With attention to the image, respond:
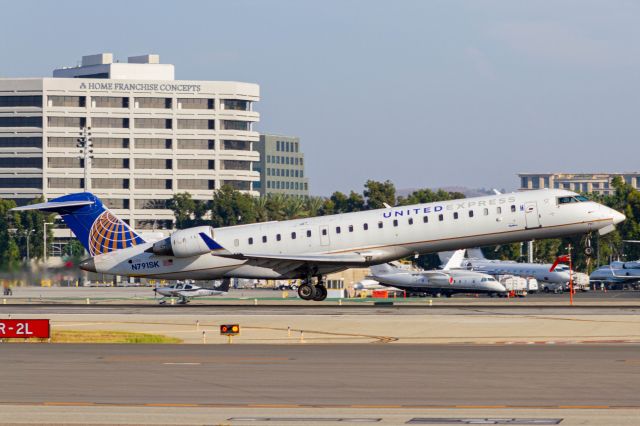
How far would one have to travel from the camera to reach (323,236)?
2186 inches

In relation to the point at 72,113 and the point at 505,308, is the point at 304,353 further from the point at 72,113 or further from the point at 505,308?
the point at 72,113

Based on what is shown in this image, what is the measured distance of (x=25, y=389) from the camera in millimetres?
24281

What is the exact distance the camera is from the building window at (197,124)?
173750mm

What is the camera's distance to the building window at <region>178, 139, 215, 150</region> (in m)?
174

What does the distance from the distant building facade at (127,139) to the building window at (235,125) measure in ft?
0.53

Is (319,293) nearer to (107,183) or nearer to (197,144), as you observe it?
(107,183)

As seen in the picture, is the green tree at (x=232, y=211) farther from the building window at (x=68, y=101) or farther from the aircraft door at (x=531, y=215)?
the aircraft door at (x=531, y=215)

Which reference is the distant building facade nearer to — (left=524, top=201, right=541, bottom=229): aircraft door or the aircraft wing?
the aircraft wing

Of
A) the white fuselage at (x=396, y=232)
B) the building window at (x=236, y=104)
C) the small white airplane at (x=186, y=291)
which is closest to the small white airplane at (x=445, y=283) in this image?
the small white airplane at (x=186, y=291)

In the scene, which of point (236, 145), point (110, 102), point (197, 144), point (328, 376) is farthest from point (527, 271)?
point (328, 376)

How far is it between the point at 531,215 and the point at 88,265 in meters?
23.5

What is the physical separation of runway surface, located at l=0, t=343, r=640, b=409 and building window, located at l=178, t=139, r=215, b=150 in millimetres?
141197

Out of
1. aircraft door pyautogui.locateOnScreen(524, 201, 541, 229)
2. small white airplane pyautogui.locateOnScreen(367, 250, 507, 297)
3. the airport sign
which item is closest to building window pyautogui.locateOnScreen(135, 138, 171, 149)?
small white airplane pyautogui.locateOnScreen(367, 250, 507, 297)

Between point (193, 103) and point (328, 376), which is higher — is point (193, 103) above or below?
above
